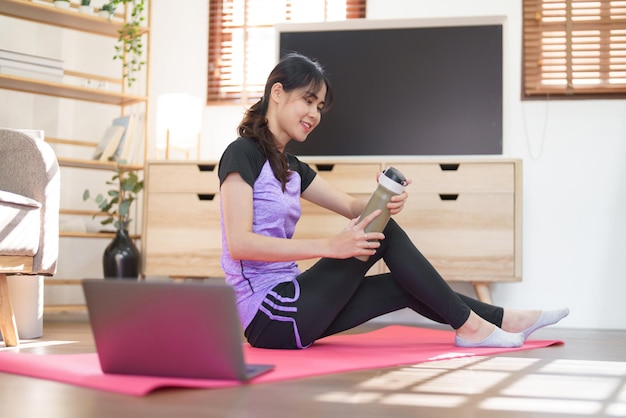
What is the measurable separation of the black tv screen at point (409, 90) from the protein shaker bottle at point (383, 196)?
1.38 metres

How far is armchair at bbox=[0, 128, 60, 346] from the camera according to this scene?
2.19 meters

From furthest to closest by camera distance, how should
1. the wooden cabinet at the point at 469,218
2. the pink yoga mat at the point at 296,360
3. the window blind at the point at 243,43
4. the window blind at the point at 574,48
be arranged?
the window blind at the point at 243,43 < the window blind at the point at 574,48 < the wooden cabinet at the point at 469,218 < the pink yoga mat at the point at 296,360

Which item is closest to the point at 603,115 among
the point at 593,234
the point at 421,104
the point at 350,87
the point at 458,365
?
the point at 593,234

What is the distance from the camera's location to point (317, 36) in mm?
3434

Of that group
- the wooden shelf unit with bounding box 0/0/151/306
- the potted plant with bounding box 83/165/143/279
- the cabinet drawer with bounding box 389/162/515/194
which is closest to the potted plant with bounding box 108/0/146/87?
the wooden shelf unit with bounding box 0/0/151/306

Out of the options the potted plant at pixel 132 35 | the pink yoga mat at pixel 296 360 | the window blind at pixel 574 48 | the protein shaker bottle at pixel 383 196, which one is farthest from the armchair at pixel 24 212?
the window blind at pixel 574 48

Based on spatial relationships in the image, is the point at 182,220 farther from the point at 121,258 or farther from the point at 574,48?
the point at 574,48

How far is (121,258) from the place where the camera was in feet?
10.8

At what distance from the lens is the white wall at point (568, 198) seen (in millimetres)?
3357

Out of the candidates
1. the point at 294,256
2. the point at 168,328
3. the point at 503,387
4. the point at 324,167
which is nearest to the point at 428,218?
the point at 324,167

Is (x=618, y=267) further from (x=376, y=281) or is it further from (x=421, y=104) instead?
(x=376, y=281)

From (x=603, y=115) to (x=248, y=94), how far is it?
5.17 feet

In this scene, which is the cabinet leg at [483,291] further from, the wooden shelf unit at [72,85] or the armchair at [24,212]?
the armchair at [24,212]

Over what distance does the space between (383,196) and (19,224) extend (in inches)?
40.5
